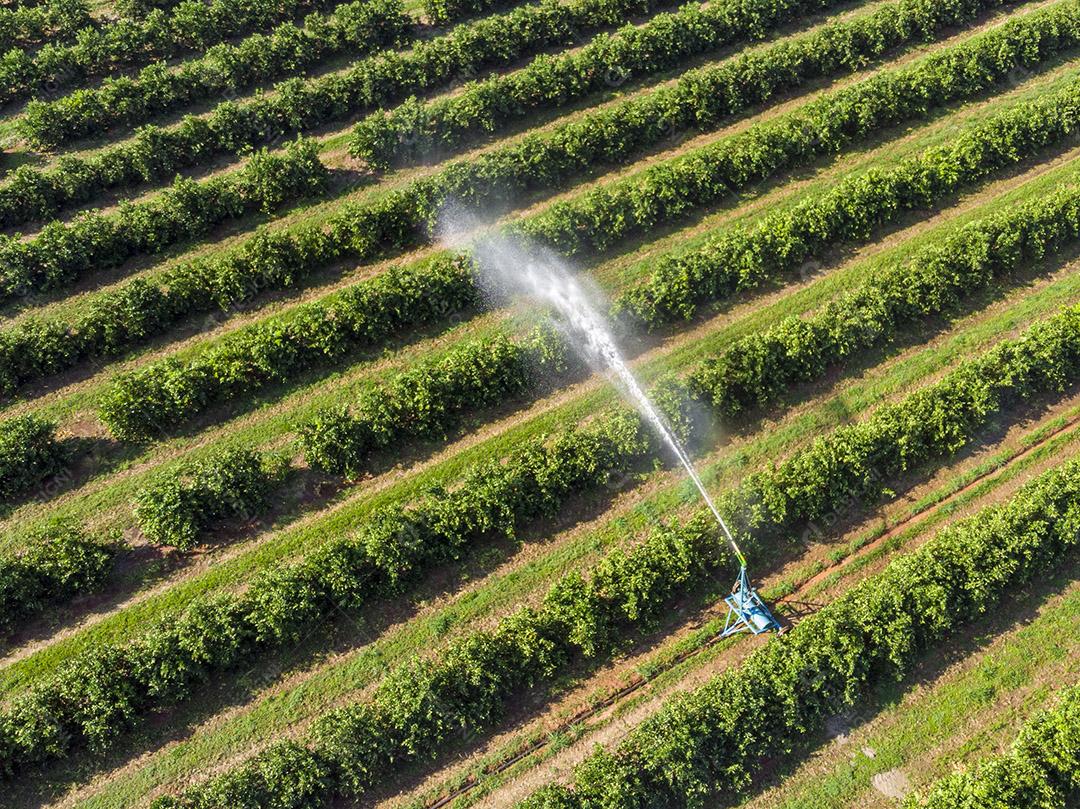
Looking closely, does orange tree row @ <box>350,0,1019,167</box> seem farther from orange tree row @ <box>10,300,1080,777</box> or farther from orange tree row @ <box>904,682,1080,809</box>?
orange tree row @ <box>904,682,1080,809</box>

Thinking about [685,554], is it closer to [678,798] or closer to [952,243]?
[678,798]

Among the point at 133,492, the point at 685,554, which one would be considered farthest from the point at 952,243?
the point at 133,492

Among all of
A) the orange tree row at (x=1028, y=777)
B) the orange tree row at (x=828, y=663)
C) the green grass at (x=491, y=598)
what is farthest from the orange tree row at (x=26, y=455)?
the orange tree row at (x=1028, y=777)

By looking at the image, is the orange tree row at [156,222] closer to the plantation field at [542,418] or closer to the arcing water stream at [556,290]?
the plantation field at [542,418]

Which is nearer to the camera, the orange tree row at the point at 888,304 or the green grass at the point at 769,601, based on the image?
the green grass at the point at 769,601

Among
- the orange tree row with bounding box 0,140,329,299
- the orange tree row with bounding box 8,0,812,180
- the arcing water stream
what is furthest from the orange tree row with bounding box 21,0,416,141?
the arcing water stream

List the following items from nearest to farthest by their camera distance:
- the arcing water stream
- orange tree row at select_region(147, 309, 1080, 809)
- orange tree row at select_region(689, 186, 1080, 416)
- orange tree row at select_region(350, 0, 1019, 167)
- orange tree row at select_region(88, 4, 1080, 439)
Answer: orange tree row at select_region(147, 309, 1080, 809)
orange tree row at select_region(689, 186, 1080, 416)
orange tree row at select_region(88, 4, 1080, 439)
the arcing water stream
orange tree row at select_region(350, 0, 1019, 167)
